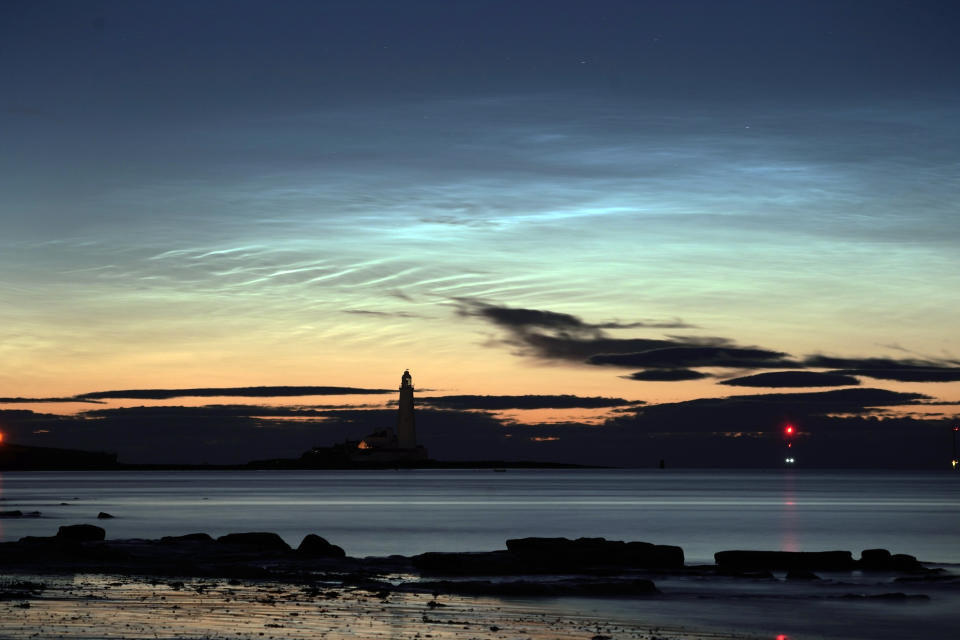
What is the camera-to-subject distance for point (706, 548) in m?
67.2

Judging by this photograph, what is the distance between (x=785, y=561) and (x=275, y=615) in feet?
76.7

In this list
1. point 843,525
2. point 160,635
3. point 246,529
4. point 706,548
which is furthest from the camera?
point 843,525

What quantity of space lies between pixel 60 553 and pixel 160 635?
2069 cm


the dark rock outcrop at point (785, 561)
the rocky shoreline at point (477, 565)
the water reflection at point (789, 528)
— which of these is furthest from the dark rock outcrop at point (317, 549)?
the water reflection at point (789, 528)

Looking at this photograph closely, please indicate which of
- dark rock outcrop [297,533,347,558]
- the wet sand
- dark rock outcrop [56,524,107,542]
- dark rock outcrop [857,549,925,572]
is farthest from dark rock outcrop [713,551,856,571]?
dark rock outcrop [56,524,107,542]

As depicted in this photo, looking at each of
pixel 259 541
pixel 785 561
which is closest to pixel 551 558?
pixel 785 561

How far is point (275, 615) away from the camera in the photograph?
28953 millimetres

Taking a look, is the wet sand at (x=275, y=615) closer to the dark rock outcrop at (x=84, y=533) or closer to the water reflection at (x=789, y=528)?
the dark rock outcrop at (x=84, y=533)

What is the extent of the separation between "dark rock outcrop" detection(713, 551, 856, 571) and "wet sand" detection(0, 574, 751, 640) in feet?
47.0

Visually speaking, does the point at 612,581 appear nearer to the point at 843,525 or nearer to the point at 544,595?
the point at 544,595

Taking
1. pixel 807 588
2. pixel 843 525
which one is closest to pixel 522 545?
pixel 807 588

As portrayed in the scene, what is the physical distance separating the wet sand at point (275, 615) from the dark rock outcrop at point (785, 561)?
1433cm

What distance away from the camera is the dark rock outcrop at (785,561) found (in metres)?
44.9

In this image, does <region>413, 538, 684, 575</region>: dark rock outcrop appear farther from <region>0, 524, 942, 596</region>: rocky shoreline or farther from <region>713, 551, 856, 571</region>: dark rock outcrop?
<region>713, 551, 856, 571</region>: dark rock outcrop
